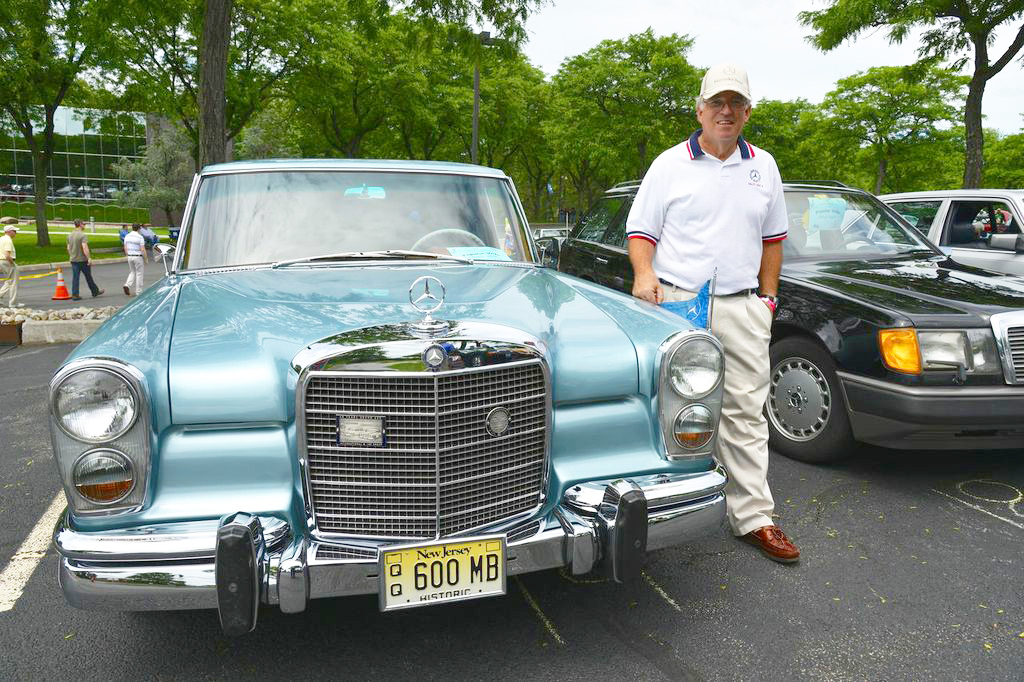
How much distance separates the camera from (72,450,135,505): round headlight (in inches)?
86.7

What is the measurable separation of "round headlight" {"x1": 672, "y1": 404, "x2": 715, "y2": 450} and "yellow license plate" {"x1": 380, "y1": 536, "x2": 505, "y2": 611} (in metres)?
0.79

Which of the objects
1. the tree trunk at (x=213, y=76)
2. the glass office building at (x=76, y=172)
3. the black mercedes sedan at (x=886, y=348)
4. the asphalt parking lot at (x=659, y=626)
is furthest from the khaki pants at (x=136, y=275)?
the glass office building at (x=76, y=172)

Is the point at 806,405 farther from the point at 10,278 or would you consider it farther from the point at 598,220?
the point at 10,278

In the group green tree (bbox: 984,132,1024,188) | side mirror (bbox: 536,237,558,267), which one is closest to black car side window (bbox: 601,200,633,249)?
side mirror (bbox: 536,237,558,267)

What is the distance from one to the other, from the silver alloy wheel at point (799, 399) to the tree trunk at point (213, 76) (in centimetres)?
755

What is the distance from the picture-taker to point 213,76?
30.0 feet

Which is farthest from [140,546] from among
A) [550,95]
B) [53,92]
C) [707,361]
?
[550,95]

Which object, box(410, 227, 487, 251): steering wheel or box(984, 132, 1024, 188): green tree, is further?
box(984, 132, 1024, 188): green tree

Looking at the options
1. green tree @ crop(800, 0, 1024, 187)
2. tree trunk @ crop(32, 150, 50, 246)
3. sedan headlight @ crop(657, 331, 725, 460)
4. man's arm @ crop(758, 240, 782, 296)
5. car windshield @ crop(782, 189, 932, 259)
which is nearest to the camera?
sedan headlight @ crop(657, 331, 725, 460)

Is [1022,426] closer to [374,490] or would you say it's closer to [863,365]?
[863,365]

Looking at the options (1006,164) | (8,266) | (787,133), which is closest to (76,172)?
(8,266)

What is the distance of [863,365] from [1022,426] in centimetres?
83

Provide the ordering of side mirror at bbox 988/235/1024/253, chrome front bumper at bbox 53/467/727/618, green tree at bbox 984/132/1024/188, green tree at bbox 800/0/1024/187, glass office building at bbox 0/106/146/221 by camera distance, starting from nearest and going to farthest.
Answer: chrome front bumper at bbox 53/467/727/618 → side mirror at bbox 988/235/1024/253 → green tree at bbox 800/0/1024/187 → green tree at bbox 984/132/1024/188 → glass office building at bbox 0/106/146/221

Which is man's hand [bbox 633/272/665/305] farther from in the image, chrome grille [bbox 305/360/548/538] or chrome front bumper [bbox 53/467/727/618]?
chrome front bumper [bbox 53/467/727/618]
